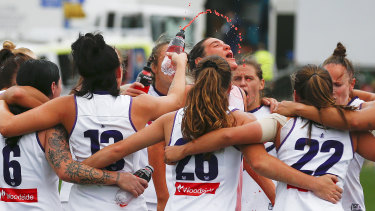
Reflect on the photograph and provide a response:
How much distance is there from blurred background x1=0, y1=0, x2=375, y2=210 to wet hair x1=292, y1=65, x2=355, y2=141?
37.8 ft

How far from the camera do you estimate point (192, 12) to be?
2877 centimetres

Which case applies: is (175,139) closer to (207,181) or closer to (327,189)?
(207,181)

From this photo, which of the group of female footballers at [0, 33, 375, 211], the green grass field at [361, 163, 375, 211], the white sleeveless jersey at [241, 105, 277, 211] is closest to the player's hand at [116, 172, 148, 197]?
the group of female footballers at [0, 33, 375, 211]

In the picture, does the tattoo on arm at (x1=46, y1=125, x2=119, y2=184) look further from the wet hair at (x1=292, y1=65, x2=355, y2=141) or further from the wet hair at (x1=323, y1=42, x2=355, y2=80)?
the wet hair at (x1=323, y1=42, x2=355, y2=80)

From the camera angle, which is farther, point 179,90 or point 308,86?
point 179,90

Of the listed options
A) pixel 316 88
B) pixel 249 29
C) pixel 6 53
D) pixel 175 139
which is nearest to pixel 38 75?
pixel 175 139

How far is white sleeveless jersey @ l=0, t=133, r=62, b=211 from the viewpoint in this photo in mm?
4918

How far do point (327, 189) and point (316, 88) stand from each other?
0.64 meters

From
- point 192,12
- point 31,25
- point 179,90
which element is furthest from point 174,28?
point 179,90

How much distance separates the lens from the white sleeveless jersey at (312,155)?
459 cm

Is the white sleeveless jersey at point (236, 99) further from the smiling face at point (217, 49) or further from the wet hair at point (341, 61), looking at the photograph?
the wet hair at point (341, 61)

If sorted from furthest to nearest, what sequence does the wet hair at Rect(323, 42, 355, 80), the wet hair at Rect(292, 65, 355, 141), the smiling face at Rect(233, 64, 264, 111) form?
the smiling face at Rect(233, 64, 264, 111) < the wet hair at Rect(323, 42, 355, 80) < the wet hair at Rect(292, 65, 355, 141)

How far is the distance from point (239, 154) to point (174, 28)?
20926mm

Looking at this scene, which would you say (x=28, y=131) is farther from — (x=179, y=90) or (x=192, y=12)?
(x=192, y=12)
